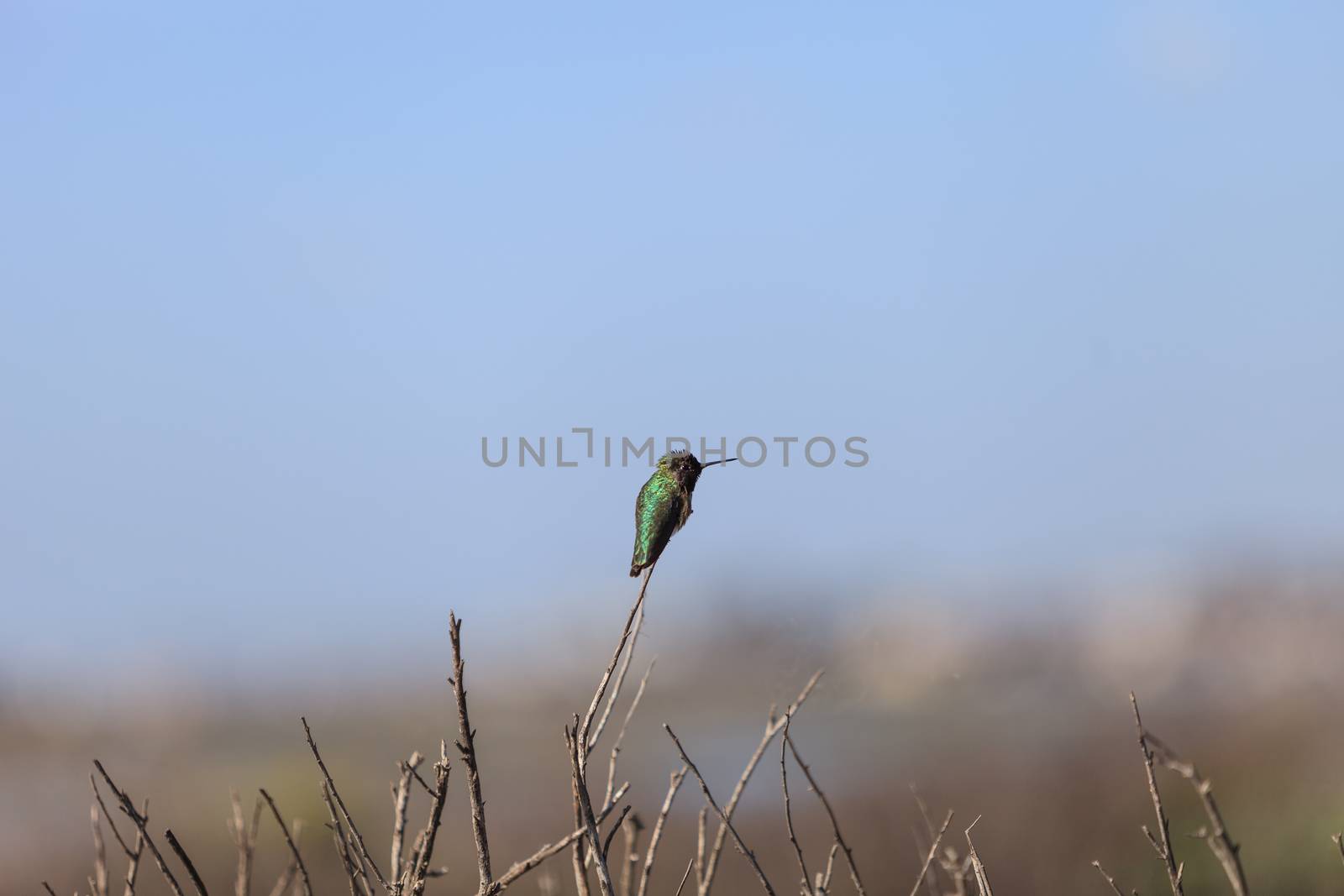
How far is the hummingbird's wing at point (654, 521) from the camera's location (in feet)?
9.17

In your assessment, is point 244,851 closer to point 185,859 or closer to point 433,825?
point 185,859

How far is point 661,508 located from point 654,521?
0.12 feet

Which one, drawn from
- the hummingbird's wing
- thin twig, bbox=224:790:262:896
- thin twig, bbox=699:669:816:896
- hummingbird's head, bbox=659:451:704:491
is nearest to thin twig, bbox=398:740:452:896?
thin twig, bbox=224:790:262:896

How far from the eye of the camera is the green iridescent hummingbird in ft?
9.18

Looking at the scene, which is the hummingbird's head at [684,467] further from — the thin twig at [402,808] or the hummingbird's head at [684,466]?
the thin twig at [402,808]

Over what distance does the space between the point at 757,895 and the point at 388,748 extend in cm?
711

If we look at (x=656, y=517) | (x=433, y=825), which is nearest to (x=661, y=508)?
(x=656, y=517)

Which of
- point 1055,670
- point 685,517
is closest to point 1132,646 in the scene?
point 1055,670

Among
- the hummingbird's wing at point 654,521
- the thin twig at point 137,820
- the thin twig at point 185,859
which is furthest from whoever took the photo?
the hummingbird's wing at point 654,521

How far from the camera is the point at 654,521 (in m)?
2.80

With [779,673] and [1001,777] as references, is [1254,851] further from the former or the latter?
[779,673]

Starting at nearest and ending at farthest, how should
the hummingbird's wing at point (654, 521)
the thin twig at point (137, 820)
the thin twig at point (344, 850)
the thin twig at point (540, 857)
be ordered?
1. the thin twig at point (540, 857)
2. the thin twig at point (137, 820)
3. the thin twig at point (344, 850)
4. the hummingbird's wing at point (654, 521)

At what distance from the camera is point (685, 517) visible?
283 centimetres

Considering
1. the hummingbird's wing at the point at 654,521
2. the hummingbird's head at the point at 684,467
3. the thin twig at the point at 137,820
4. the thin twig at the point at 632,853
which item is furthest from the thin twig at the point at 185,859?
the hummingbird's head at the point at 684,467
